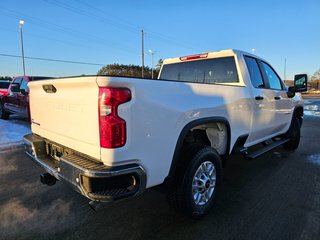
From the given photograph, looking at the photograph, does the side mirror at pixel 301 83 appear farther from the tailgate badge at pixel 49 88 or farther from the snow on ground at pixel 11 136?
the snow on ground at pixel 11 136

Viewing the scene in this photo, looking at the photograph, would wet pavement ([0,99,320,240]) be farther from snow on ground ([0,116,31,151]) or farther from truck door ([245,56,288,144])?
snow on ground ([0,116,31,151])

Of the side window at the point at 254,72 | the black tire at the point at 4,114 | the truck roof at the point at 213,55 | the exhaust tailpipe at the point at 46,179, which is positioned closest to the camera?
the exhaust tailpipe at the point at 46,179

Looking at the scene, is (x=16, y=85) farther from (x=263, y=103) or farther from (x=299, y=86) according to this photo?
(x=299, y=86)

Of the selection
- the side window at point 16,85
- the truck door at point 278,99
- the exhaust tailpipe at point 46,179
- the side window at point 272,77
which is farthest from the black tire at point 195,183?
the side window at point 16,85

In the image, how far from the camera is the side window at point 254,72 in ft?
13.5

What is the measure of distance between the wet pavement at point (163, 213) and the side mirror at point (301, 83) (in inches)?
72.3

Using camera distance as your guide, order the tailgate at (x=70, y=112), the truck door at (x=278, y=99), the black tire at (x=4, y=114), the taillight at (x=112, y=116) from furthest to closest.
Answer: the black tire at (x=4, y=114) < the truck door at (x=278, y=99) < the tailgate at (x=70, y=112) < the taillight at (x=112, y=116)

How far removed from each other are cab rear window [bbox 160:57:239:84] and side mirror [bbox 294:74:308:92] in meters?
2.14

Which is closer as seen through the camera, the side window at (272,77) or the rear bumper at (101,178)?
the rear bumper at (101,178)

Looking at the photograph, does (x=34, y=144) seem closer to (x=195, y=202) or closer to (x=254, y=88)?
(x=195, y=202)

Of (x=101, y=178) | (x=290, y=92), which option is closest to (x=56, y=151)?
(x=101, y=178)

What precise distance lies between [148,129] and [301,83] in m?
4.48

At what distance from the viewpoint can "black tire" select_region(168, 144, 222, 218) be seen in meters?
2.77

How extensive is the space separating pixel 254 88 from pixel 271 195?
5.22 feet
